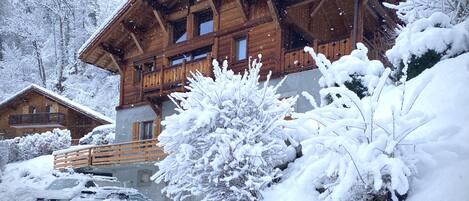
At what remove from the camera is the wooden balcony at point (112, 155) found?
16.2 metres

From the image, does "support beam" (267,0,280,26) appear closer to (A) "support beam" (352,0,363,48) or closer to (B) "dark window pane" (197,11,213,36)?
(A) "support beam" (352,0,363,48)

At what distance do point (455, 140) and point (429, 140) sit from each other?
0.34 m

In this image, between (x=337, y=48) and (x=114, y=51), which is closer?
(x=337, y=48)

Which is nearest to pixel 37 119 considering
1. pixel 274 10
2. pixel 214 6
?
pixel 214 6

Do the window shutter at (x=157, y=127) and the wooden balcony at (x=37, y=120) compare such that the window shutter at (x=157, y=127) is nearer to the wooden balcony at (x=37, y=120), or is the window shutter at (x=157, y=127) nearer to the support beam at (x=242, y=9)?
the support beam at (x=242, y=9)

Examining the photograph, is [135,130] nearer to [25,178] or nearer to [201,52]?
[201,52]

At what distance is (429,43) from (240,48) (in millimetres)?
10197

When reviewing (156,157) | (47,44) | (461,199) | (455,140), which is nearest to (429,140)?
(455,140)

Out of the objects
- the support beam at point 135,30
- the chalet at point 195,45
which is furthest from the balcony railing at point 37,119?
the support beam at point 135,30

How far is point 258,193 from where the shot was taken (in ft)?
22.6

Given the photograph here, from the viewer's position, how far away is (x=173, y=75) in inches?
695

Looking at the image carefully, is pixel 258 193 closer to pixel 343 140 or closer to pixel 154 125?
pixel 343 140

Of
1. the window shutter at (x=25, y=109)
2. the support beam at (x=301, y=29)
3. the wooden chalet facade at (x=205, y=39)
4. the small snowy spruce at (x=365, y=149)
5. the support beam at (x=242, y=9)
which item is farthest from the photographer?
the window shutter at (x=25, y=109)

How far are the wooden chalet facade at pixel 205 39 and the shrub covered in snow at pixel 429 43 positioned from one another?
230 inches
